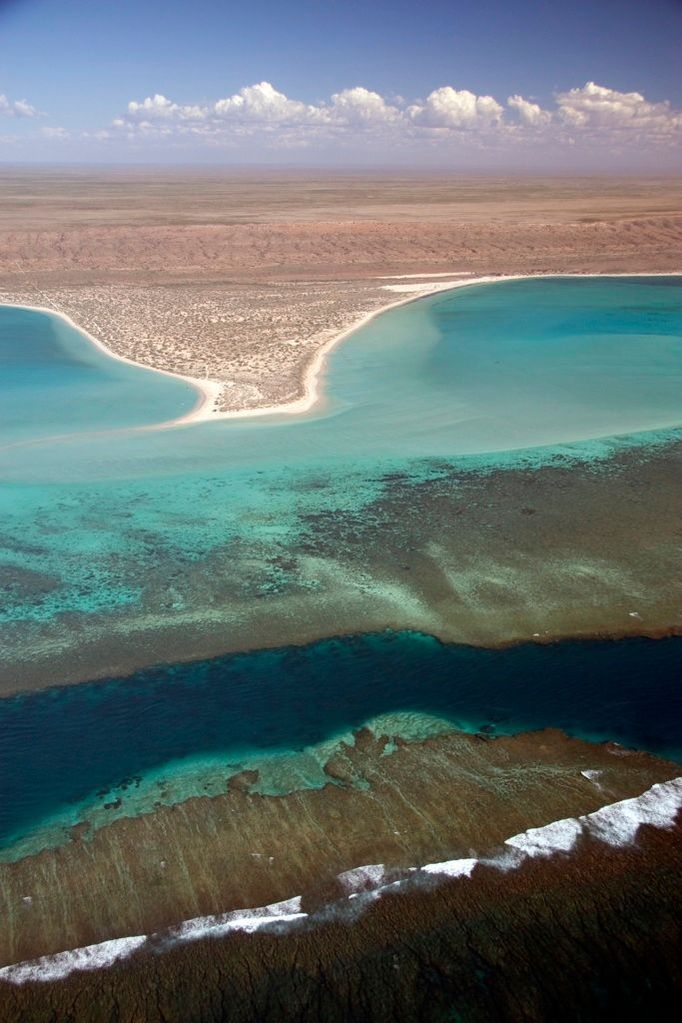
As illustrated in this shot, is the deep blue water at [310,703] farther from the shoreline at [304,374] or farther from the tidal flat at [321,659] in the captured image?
the shoreline at [304,374]

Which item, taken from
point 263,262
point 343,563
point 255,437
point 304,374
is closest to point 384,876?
point 343,563

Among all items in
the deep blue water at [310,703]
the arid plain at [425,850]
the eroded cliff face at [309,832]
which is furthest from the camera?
the deep blue water at [310,703]

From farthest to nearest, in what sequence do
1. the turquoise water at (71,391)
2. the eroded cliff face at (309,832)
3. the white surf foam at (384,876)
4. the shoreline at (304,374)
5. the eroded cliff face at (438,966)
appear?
the shoreline at (304,374) < the turquoise water at (71,391) < the eroded cliff face at (309,832) < the white surf foam at (384,876) < the eroded cliff face at (438,966)

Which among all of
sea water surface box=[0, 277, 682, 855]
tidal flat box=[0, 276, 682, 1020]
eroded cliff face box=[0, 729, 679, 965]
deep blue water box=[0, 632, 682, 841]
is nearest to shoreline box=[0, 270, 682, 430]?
sea water surface box=[0, 277, 682, 855]

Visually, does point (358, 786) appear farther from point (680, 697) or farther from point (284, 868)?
point (680, 697)

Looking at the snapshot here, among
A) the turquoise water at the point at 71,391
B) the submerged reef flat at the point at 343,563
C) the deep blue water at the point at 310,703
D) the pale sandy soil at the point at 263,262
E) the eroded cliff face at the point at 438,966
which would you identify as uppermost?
the pale sandy soil at the point at 263,262

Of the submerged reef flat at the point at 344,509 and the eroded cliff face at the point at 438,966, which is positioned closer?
the eroded cliff face at the point at 438,966

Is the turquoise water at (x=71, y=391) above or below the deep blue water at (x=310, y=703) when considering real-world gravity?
above

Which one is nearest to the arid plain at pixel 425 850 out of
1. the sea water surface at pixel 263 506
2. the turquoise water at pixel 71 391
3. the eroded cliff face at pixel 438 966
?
the eroded cliff face at pixel 438 966
